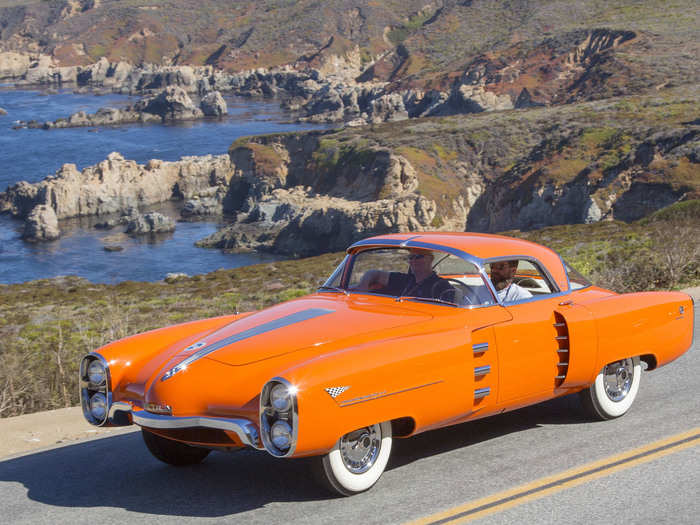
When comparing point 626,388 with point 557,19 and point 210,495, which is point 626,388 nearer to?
point 210,495

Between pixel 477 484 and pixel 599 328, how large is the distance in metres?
1.92

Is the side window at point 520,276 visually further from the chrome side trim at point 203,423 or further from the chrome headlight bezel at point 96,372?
the chrome headlight bezel at point 96,372

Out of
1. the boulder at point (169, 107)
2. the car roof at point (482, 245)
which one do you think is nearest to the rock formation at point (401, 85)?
the boulder at point (169, 107)

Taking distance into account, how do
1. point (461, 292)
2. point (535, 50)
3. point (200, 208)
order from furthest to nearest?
point (535, 50) → point (200, 208) → point (461, 292)

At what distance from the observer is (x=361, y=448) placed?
535 cm

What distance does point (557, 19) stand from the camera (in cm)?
13962

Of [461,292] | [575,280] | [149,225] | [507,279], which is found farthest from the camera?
[149,225]

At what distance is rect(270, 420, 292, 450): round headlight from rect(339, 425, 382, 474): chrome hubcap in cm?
46

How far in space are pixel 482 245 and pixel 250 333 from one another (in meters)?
2.11

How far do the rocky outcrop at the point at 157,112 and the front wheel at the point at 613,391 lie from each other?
142 meters

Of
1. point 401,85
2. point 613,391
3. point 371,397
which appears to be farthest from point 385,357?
point 401,85

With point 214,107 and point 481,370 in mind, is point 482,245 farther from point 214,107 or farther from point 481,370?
point 214,107

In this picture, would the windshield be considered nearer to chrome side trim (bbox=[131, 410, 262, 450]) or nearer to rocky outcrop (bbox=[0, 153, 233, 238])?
chrome side trim (bbox=[131, 410, 262, 450])

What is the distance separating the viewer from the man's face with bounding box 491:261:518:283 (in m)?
6.98
